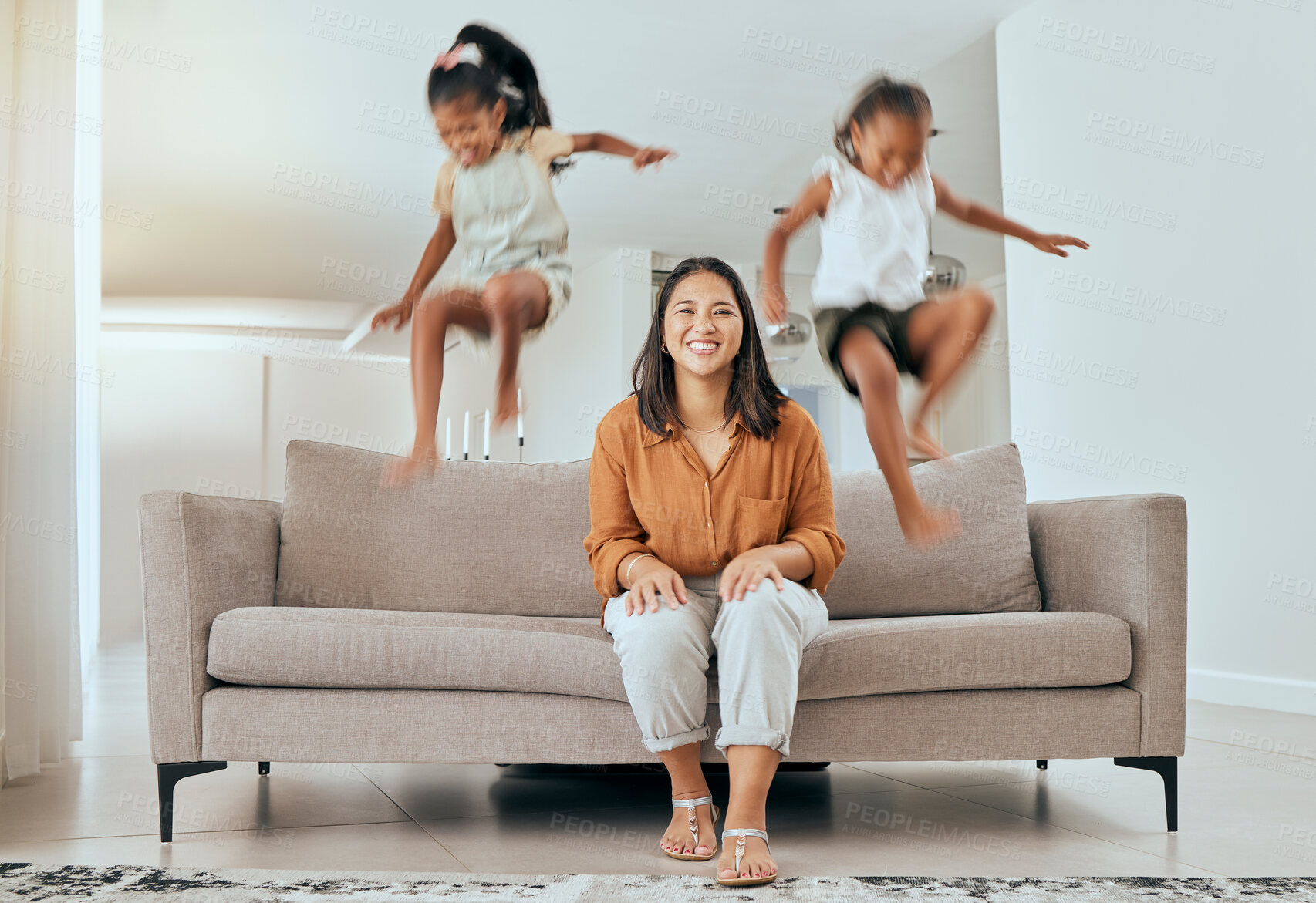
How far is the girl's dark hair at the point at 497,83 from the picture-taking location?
2156 millimetres

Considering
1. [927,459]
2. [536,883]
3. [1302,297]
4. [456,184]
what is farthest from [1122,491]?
[536,883]

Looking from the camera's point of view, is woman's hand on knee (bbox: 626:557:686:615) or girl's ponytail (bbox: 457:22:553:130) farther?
girl's ponytail (bbox: 457:22:553:130)

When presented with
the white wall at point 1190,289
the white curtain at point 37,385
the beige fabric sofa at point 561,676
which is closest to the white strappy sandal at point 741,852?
the beige fabric sofa at point 561,676

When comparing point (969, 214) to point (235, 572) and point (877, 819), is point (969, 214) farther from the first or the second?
point (235, 572)

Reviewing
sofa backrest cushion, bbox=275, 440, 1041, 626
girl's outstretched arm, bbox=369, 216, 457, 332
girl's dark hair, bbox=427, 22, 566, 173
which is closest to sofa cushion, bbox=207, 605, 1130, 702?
sofa backrest cushion, bbox=275, 440, 1041, 626

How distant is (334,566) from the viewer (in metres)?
2.06

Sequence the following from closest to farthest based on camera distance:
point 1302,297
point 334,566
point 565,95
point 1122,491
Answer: point 334,566, point 1302,297, point 1122,491, point 565,95

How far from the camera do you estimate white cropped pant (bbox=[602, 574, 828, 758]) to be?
146cm

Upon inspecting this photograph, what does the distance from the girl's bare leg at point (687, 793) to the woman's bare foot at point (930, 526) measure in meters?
0.76

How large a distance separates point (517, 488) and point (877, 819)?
947 mm

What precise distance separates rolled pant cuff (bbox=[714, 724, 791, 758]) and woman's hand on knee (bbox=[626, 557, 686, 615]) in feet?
0.65

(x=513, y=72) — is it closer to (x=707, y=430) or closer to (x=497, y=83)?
(x=497, y=83)

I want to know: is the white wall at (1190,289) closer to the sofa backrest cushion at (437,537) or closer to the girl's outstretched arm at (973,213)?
the girl's outstretched arm at (973,213)

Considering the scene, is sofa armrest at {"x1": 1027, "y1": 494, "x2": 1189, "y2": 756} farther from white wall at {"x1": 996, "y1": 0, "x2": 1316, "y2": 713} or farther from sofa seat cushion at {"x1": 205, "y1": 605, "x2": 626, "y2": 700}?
white wall at {"x1": 996, "y1": 0, "x2": 1316, "y2": 713}
